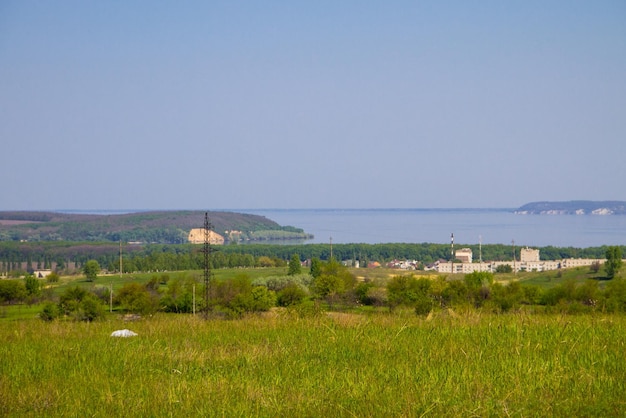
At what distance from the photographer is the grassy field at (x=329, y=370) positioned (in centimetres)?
512

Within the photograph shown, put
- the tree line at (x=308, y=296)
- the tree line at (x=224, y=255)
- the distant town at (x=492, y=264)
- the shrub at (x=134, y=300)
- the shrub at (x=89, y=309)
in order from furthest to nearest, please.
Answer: the tree line at (x=224, y=255)
the distant town at (x=492, y=264)
the shrub at (x=134, y=300)
the tree line at (x=308, y=296)
the shrub at (x=89, y=309)

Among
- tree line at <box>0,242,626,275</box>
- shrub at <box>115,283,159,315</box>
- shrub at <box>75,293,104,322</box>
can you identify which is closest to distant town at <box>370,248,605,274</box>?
tree line at <box>0,242,626,275</box>

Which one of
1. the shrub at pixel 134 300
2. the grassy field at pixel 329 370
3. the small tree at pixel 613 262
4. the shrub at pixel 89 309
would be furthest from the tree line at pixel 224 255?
the grassy field at pixel 329 370

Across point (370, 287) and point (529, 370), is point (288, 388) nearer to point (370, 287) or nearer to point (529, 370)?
point (529, 370)

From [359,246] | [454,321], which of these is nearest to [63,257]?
[359,246]

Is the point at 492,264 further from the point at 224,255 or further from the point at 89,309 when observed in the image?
the point at 89,309

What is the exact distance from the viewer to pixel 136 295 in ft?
156

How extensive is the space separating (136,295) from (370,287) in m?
17.4

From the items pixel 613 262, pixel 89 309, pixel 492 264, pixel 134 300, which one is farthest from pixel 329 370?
pixel 492 264

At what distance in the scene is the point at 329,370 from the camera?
20.3 ft

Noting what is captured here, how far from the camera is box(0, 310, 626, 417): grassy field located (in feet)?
16.8

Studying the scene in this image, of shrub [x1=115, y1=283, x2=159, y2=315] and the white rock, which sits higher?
the white rock

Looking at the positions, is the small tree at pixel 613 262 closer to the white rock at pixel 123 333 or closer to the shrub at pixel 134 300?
the shrub at pixel 134 300

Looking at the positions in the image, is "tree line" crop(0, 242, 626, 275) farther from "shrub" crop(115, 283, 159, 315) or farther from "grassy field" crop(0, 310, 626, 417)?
"grassy field" crop(0, 310, 626, 417)
